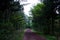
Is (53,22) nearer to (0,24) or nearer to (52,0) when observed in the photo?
(52,0)

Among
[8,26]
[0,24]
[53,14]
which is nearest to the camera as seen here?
[0,24]

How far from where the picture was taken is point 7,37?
13180 mm

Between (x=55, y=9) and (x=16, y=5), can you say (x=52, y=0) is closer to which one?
(x=55, y=9)

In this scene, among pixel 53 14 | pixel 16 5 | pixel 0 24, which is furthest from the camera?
pixel 53 14

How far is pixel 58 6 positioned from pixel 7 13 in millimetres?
11232

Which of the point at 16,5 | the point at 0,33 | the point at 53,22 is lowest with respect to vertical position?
the point at 53,22

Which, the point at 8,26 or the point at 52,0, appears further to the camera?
the point at 52,0

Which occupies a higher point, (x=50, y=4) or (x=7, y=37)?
(x=50, y=4)

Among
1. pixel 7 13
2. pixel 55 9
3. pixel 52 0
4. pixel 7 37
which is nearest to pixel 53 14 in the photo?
pixel 55 9

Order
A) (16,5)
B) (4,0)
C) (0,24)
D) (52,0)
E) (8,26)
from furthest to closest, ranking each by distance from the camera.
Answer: (52,0)
(16,5)
(4,0)
(8,26)
(0,24)

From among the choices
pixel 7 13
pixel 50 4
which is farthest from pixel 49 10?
pixel 7 13

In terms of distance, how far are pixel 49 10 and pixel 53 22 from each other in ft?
8.22

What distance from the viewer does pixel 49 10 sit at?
28.7 meters

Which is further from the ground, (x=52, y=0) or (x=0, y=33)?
(x=52, y=0)
